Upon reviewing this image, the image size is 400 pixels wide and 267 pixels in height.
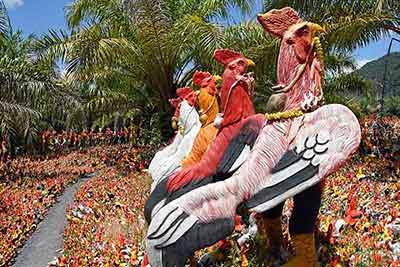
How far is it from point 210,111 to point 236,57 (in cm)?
98

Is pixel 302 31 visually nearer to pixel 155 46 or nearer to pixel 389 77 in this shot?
pixel 155 46

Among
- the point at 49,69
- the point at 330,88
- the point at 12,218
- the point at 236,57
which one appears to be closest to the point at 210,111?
the point at 236,57

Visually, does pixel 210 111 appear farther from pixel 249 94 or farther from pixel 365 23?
pixel 365 23

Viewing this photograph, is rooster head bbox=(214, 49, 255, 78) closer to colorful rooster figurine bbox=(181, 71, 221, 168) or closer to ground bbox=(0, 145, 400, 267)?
colorful rooster figurine bbox=(181, 71, 221, 168)

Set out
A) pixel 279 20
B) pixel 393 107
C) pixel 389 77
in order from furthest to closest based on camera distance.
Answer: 1. pixel 393 107
2. pixel 389 77
3. pixel 279 20

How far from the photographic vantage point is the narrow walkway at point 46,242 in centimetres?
622

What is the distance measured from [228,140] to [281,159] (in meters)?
0.44

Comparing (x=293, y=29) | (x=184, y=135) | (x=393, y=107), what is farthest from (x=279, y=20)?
(x=393, y=107)

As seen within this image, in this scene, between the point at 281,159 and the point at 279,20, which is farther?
the point at 279,20

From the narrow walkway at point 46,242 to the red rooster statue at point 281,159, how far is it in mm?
3070

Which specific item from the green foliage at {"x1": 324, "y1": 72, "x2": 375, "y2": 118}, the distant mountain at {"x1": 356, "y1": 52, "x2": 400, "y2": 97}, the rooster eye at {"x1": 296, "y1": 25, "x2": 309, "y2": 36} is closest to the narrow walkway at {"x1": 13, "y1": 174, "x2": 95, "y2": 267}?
the rooster eye at {"x1": 296, "y1": 25, "x2": 309, "y2": 36}

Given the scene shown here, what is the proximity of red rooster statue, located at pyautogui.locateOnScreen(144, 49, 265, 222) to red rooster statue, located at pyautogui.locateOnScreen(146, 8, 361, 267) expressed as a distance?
0.09m

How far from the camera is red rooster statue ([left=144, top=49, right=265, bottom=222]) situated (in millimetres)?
3434

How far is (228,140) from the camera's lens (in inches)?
139
